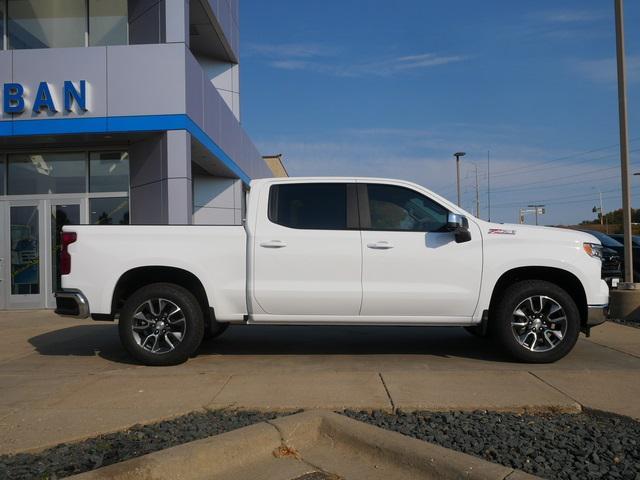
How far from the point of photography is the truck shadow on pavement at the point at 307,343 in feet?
22.1

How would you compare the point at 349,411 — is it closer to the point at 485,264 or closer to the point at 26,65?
the point at 485,264

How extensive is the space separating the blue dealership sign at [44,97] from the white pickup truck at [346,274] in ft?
19.8

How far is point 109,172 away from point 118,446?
9897 millimetres

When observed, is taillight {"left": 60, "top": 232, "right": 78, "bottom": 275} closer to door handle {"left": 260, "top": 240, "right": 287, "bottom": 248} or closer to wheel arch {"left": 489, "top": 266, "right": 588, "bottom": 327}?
door handle {"left": 260, "top": 240, "right": 287, "bottom": 248}

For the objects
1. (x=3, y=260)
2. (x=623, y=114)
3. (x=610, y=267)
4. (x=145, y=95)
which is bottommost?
(x=610, y=267)

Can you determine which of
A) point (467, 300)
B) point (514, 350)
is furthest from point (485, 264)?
Result: point (514, 350)

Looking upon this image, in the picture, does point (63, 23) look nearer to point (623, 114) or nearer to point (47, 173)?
point (47, 173)

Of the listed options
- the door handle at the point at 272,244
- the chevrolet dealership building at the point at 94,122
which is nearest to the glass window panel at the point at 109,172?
the chevrolet dealership building at the point at 94,122

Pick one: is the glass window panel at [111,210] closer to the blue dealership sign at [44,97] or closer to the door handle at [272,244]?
the blue dealership sign at [44,97]

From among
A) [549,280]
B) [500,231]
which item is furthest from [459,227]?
[549,280]

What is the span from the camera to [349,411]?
14.1 feet

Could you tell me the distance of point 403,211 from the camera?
20.1ft

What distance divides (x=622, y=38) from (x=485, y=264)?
24.8 feet

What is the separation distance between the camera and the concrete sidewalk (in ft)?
14.4
